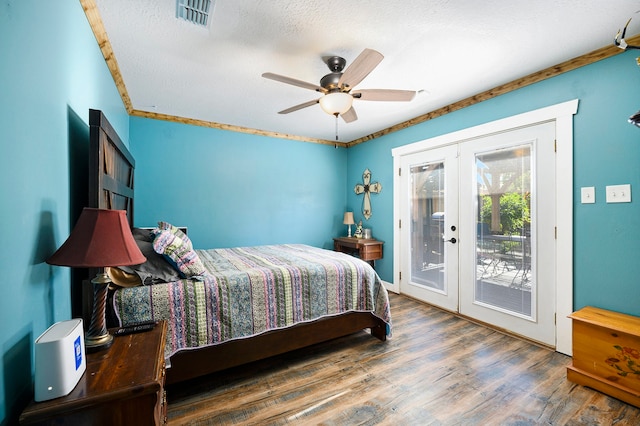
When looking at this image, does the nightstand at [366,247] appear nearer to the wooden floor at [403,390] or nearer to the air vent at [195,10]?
the wooden floor at [403,390]

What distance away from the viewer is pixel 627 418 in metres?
1.68

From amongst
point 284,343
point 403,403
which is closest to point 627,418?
point 403,403

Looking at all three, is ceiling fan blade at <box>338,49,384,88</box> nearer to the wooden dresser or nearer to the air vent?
the air vent

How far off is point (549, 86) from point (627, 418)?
257 centimetres

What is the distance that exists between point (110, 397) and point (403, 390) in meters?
1.78

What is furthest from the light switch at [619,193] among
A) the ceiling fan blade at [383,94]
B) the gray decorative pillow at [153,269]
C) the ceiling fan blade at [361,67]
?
the gray decorative pillow at [153,269]

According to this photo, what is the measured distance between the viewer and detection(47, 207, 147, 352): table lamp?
1.07 m

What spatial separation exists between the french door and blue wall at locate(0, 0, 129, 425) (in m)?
3.50

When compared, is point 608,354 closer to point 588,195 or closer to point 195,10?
point 588,195

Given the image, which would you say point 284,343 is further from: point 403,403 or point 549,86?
point 549,86

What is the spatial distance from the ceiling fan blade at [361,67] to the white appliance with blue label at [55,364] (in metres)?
2.02

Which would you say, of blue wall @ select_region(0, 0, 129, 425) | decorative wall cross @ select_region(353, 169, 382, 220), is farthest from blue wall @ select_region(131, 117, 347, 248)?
blue wall @ select_region(0, 0, 129, 425)

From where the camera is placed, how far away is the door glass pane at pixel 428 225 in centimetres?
356

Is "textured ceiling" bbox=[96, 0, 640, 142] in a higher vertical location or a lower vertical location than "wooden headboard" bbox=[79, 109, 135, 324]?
higher
